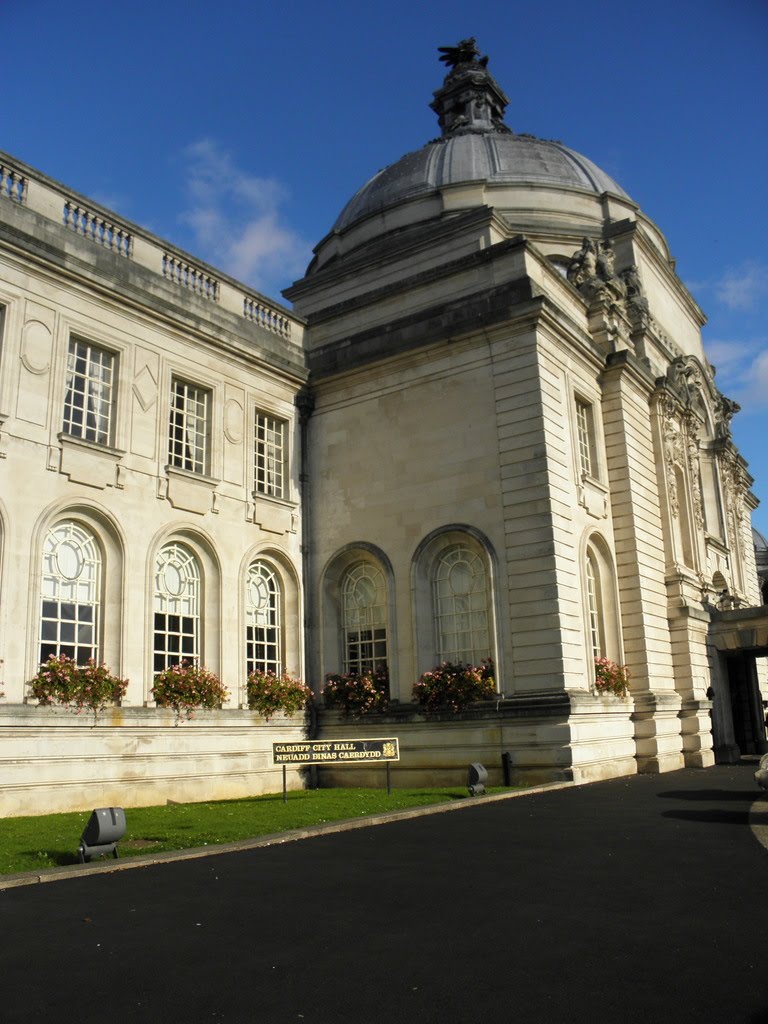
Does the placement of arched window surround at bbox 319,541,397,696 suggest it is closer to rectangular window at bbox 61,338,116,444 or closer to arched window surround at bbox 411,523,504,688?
arched window surround at bbox 411,523,504,688

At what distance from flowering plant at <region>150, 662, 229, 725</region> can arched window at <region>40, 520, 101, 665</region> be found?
1.53 metres

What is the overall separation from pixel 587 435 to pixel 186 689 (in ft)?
40.1

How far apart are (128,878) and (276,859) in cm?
173

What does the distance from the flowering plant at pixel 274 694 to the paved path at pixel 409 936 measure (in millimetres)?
9296

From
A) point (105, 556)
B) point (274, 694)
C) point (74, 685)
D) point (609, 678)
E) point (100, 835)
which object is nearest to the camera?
point (100, 835)

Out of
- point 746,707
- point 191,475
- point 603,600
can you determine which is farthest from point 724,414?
point 191,475

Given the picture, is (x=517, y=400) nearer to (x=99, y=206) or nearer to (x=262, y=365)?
(x=262, y=365)

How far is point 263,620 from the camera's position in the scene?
71.3 feet

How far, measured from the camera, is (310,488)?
23859 millimetres

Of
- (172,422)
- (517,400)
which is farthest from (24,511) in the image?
(517,400)

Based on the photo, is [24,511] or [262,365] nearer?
[24,511]

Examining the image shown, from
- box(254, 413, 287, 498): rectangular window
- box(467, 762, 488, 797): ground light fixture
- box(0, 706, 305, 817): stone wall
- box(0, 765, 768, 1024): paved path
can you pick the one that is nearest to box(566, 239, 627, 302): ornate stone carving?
box(254, 413, 287, 498): rectangular window

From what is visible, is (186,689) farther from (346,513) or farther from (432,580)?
(346,513)

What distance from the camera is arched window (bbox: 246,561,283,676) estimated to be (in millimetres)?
21234
